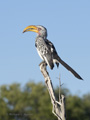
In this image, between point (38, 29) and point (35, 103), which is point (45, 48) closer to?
point (38, 29)

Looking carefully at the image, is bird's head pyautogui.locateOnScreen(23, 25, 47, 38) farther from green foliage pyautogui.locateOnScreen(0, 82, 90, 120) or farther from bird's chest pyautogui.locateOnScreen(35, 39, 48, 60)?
green foliage pyautogui.locateOnScreen(0, 82, 90, 120)

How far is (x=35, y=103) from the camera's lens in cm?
8612

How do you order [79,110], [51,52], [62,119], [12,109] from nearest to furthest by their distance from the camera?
[62,119]
[51,52]
[12,109]
[79,110]

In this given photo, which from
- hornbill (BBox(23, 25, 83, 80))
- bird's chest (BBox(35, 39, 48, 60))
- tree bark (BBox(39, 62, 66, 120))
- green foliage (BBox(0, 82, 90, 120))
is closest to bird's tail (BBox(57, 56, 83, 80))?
hornbill (BBox(23, 25, 83, 80))

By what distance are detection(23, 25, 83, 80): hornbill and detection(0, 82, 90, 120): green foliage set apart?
64.5 m

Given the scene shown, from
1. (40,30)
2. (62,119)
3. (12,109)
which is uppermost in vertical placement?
(12,109)

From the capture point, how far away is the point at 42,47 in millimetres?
14852

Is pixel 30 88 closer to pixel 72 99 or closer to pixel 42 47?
pixel 72 99

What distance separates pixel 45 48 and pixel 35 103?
71870 millimetres

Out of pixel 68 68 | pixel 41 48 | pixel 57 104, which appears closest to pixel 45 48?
pixel 41 48

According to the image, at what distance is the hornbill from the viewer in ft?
45.3

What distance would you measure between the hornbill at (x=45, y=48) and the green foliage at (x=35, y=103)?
64516 mm

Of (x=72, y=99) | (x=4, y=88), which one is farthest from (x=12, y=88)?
(x=72, y=99)

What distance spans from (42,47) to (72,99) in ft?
225
